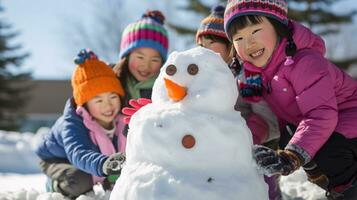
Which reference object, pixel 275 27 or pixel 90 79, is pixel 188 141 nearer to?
pixel 275 27

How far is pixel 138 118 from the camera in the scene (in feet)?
6.24

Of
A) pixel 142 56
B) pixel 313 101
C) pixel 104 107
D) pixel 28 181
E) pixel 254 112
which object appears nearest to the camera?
pixel 313 101

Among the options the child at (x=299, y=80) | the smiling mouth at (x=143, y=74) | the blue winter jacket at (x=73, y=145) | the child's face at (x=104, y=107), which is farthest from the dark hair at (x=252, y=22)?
the smiling mouth at (x=143, y=74)

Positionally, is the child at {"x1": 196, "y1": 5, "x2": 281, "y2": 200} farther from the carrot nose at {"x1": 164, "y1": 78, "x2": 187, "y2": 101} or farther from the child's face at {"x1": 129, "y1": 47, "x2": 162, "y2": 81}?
the carrot nose at {"x1": 164, "y1": 78, "x2": 187, "y2": 101}

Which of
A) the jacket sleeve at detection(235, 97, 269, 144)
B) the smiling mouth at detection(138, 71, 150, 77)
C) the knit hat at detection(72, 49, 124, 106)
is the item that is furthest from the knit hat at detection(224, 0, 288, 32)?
the smiling mouth at detection(138, 71, 150, 77)

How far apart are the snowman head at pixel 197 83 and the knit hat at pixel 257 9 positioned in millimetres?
594

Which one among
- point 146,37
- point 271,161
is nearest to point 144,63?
point 146,37

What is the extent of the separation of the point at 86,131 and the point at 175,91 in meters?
1.56

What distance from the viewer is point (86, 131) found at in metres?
3.25

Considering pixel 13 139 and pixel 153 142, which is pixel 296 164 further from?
pixel 13 139

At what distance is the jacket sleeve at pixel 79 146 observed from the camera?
105 inches

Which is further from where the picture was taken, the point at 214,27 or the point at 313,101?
the point at 214,27

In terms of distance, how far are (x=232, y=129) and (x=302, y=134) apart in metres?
0.51

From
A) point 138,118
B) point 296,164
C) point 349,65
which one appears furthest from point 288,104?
point 349,65
